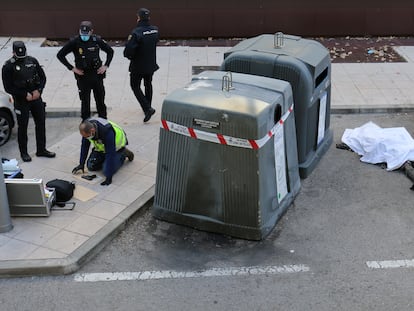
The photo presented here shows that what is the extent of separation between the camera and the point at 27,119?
7449 millimetres

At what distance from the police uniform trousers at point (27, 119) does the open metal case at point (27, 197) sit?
1.61 metres

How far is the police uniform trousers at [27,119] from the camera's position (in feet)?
24.1

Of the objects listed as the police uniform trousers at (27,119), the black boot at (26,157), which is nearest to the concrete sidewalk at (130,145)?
the black boot at (26,157)

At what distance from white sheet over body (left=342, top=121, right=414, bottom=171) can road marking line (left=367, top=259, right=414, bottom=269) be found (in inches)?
86.7

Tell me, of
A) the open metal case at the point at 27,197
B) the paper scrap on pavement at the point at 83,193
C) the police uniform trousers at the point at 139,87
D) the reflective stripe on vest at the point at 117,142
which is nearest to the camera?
the open metal case at the point at 27,197

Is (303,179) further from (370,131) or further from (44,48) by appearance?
(44,48)

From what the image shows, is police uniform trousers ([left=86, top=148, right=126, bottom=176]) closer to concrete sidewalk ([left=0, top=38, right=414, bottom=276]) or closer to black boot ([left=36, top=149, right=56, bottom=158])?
concrete sidewalk ([left=0, top=38, right=414, bottom=276])

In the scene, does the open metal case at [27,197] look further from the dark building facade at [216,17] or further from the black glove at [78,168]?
the dark building facade at [216,17]

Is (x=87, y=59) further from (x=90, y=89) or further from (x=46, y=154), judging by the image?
(x=46, y=154)

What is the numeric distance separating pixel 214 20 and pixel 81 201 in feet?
28.0

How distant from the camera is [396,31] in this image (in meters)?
14.0

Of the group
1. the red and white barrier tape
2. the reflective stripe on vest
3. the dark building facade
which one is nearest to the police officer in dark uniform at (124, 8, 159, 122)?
the reflective stripe on vest

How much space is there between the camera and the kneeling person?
6.49 m

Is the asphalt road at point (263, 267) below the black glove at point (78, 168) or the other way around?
below
